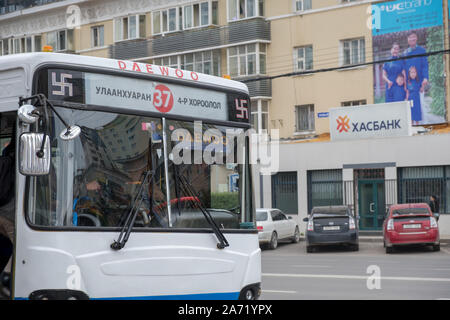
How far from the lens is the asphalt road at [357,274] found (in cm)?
1353

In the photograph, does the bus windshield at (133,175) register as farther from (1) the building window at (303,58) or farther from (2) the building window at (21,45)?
(2) the building window at (21,45)

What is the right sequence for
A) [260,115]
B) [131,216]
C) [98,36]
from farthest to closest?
[98,36] < [260,115] < [131,216]

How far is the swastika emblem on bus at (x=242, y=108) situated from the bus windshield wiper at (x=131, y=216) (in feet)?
4.42

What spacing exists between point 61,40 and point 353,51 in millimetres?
17636

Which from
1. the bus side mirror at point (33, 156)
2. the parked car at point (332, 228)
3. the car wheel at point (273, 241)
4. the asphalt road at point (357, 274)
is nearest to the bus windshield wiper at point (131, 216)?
the bus side mirror at point (33, 156)

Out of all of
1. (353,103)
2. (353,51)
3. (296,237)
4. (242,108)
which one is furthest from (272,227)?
(242,108)

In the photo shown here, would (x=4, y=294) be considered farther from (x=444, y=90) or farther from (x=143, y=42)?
(x=143, y=42)

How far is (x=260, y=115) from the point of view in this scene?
3697 centimetres

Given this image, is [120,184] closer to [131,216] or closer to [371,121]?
[131,216]

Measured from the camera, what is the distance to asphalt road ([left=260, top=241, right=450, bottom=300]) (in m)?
13.5

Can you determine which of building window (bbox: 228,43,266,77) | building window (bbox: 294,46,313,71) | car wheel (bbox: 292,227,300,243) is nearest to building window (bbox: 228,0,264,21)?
building window (bbox: 228,43,266,77)

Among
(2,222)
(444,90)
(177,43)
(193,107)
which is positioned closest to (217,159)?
(193,107)

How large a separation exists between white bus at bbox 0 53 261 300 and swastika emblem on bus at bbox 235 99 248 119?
0.17 m

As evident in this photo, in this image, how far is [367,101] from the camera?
3438 cm
